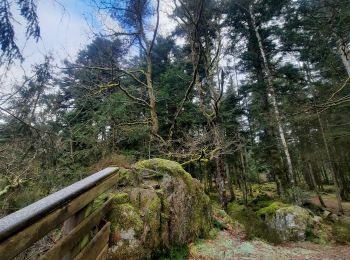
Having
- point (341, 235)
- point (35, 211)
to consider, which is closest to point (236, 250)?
point (35, 211)

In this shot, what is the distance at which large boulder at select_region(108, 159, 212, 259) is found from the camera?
13.7 ft

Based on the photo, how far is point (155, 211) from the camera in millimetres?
4785

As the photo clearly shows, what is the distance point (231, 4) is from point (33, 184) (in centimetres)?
1470

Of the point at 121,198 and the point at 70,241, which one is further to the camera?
the point at 121,198

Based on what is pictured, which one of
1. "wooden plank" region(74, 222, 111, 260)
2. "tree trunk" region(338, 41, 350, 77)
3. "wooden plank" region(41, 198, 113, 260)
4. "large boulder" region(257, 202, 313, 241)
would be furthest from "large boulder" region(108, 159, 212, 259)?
"tree trunk" region(338, 41, 350, 77)

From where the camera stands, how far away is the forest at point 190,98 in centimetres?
580

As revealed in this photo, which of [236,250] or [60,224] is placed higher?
[60,224]

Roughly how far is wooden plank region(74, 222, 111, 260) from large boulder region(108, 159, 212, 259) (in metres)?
2.05

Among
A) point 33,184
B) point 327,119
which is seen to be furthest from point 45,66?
point 327,119

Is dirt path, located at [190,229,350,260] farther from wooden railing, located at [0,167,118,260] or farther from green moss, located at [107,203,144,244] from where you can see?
wooden railing, located at [0,167,118,260]

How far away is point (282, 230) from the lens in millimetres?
8883

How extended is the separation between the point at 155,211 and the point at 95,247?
3.04 metres

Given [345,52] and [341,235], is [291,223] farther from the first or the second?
[345,52]

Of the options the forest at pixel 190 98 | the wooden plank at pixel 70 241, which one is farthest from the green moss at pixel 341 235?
the wooden plank at pixel 70 241
